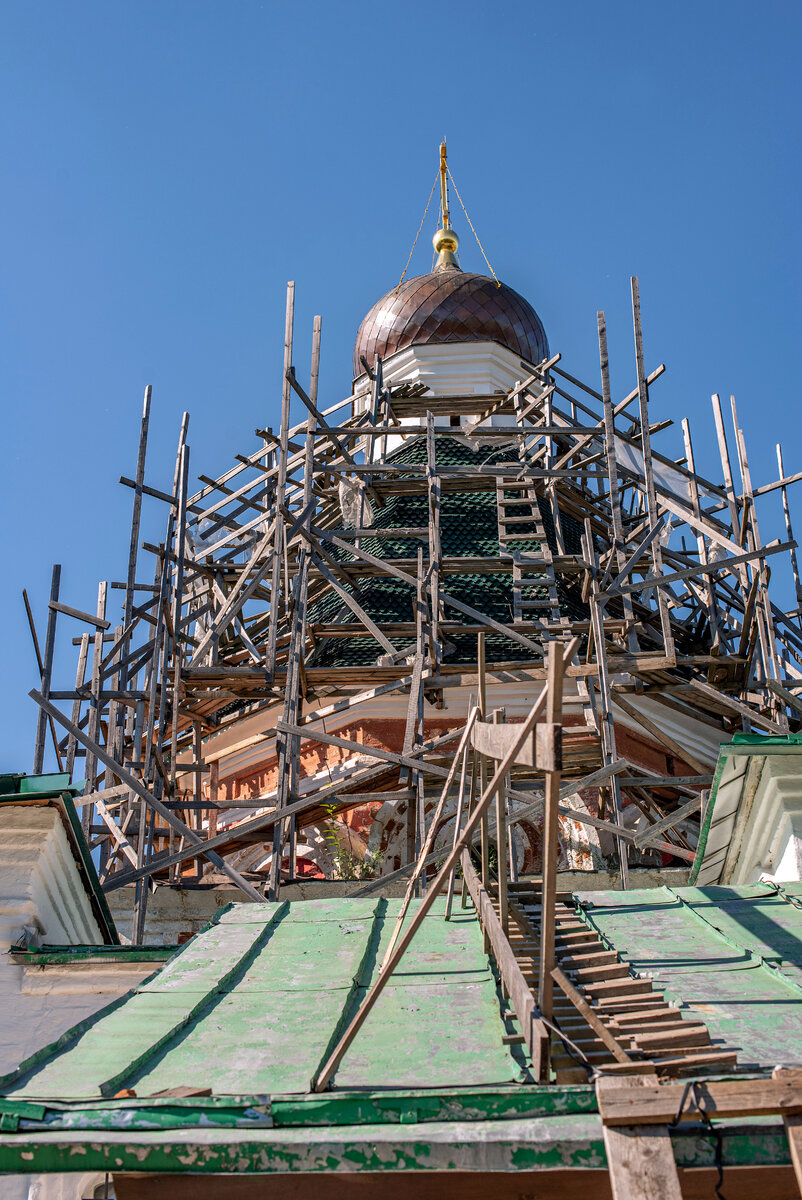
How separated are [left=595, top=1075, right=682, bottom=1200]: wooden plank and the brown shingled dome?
1713 cm

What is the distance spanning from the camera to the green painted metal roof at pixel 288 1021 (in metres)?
3.67

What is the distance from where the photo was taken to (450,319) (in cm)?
1969

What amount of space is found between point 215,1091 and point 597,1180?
118 cm

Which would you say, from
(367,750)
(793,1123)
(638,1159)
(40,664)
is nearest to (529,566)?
(367,750)

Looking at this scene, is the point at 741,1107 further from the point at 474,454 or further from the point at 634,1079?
the point at 474,454

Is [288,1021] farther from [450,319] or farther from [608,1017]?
[450,319]

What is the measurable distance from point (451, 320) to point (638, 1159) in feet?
58.1

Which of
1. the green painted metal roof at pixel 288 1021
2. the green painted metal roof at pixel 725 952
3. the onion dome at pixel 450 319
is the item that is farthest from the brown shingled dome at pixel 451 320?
the green painted metal roof at pixel 288 1021

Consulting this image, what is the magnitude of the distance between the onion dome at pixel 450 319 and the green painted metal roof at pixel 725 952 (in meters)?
14.6

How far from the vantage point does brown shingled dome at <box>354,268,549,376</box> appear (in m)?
19.6

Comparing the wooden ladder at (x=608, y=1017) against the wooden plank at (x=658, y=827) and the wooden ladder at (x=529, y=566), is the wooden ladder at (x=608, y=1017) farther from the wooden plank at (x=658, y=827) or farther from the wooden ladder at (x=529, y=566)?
the wooden ladder at (x=529, y=566)

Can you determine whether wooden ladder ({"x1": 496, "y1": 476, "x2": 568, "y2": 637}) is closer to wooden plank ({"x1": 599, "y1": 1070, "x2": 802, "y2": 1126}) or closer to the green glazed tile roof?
the green glazed tile roof

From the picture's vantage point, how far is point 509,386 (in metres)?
19.1

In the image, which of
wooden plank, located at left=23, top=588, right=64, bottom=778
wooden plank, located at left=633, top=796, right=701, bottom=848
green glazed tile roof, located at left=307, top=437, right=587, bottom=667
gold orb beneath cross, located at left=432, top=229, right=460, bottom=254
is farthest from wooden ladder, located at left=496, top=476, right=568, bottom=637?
gold orb beneath cross, located at left=432, top=229, right=460, bottom=254
